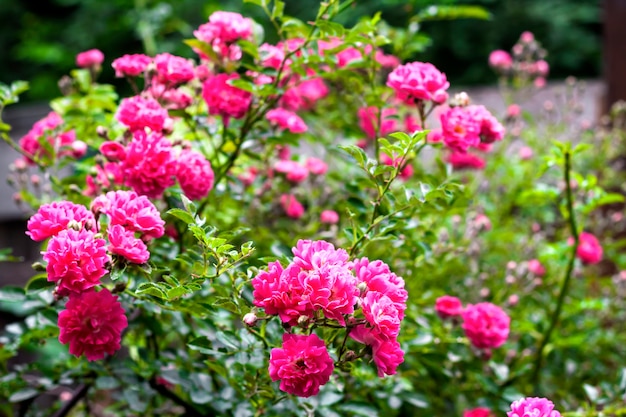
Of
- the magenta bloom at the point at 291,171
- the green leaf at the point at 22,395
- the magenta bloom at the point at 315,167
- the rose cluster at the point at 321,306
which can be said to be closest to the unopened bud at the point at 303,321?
the rose cluster at the point at 321,306

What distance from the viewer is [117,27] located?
4344 millimetres

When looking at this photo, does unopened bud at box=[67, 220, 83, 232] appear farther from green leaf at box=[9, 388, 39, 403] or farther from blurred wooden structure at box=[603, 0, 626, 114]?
blurred wooden structure at box=[603, 0, 626, 114]

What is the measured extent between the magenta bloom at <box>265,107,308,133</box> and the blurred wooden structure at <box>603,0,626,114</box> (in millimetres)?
1506

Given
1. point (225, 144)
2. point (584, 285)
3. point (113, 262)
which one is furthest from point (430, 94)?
point (584, 285)

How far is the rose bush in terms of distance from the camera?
71 centimetres

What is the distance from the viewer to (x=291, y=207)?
143 cm

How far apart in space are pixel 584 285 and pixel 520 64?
1.89ft

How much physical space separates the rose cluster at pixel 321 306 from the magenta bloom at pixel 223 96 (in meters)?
0.36

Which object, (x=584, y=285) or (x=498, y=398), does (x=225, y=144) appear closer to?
(x=498, y=398)

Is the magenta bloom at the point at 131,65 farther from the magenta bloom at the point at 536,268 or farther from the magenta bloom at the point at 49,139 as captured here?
the magenta bloom at the point at 536,268

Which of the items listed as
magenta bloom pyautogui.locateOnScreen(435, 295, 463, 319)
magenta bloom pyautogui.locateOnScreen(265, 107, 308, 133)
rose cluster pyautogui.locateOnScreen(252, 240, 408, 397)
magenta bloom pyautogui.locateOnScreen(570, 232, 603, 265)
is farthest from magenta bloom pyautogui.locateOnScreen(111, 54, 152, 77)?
magenta bloom pyautogui.locateOnScreen(570, 232, 603, 265)

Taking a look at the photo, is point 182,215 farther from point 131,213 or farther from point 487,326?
point 487,326

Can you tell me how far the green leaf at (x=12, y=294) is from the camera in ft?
3.18

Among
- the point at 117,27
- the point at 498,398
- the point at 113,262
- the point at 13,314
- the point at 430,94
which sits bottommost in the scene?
the point at 13,314
